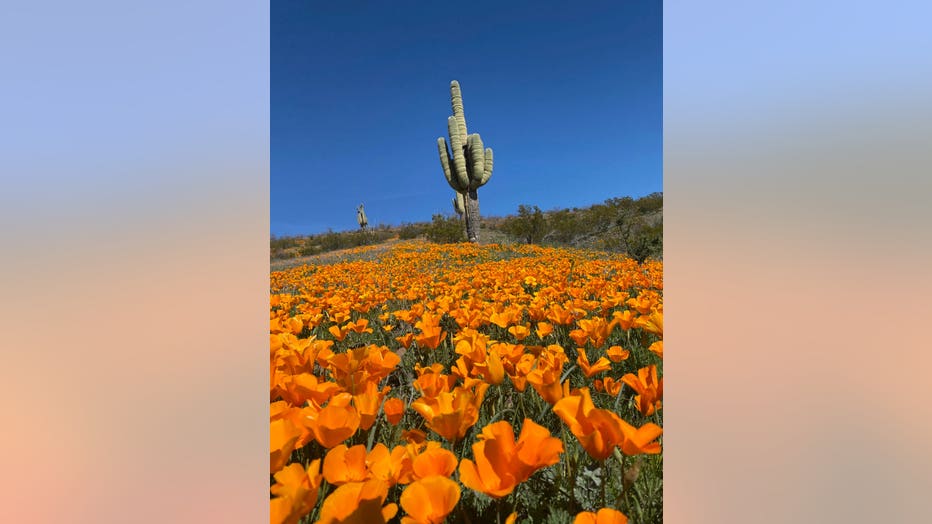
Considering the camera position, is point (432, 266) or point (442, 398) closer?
point (442, 398)

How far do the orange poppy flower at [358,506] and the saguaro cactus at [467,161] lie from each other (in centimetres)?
986

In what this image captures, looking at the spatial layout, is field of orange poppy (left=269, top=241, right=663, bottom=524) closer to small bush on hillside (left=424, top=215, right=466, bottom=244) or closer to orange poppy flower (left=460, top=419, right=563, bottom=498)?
orange poppy flower (left=460, top=419, right=563, bottom=498)

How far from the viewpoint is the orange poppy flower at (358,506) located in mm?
394

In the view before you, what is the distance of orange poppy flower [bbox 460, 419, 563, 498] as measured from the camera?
1.37 ft

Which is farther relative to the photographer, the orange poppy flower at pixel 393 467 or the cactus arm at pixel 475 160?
the cactus arm at pixel 475 160

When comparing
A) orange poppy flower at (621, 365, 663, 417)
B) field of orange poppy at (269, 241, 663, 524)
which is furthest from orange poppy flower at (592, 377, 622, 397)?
orange poppy flower at (621, 365, 663, 417)

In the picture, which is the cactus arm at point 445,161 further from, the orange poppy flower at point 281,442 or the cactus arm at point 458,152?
the orange poppy flower at point 281,442

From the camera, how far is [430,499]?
0.40 m

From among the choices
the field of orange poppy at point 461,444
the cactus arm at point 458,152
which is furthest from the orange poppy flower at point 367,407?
the cactus arm at point 458,152

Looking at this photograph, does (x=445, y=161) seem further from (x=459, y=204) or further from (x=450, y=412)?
(x=450, y=412)
